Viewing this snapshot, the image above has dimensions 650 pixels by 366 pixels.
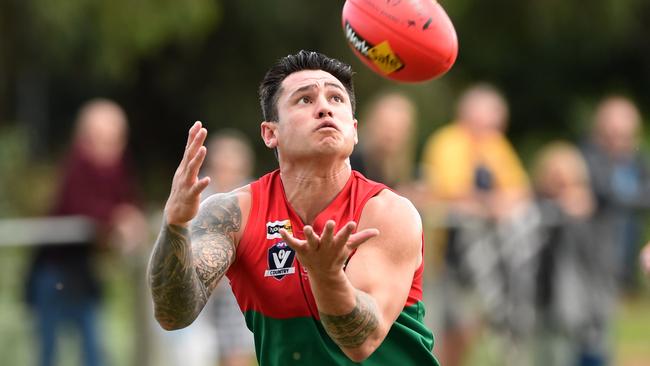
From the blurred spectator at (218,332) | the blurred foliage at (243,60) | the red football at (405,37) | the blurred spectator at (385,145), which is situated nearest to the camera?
the red football at (405,37)

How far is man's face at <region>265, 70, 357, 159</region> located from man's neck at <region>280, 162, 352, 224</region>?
8cm

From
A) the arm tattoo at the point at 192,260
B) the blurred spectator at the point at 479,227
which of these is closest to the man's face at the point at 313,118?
the arm tattoo at the point at 192,260

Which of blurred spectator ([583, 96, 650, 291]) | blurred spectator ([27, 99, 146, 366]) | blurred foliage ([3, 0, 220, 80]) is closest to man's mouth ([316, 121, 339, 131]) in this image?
blurred spectator ([27, 99, 146, 366])

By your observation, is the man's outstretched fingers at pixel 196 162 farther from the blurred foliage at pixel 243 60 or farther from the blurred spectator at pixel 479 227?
the blurred foliage at pixel 243 60

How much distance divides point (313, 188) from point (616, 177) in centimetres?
720

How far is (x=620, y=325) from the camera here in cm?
1388

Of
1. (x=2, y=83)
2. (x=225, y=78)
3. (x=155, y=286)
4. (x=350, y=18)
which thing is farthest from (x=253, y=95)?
(x=155, y=286)

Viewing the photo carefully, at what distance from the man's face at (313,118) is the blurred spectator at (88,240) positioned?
15.6 ft

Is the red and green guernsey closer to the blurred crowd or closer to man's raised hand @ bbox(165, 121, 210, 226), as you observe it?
man's raised hand @ bbox(165, 121, 210, 226)

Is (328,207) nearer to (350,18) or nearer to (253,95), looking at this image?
(350,18)

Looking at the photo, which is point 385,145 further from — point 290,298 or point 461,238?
point 290,298

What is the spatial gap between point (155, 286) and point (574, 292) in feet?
22.1

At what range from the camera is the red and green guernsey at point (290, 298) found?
5062 mm

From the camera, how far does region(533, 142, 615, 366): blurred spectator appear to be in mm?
10977
